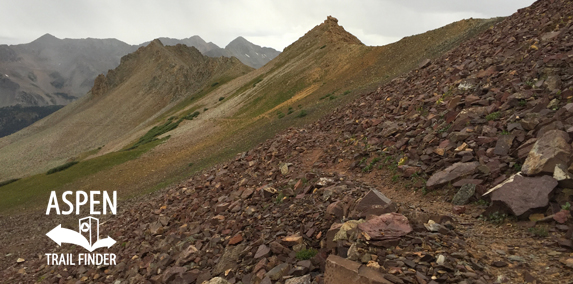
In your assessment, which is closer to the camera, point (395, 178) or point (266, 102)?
point (395, 178)

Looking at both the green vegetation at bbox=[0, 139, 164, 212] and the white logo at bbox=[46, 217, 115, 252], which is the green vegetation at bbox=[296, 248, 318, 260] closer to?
the white logo at bbox=[46, 217, 115, 252]

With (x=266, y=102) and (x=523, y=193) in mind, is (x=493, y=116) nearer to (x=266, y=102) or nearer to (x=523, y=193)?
(x=523, y=193)

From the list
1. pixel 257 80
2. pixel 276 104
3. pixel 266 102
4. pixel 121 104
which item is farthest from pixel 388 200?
pixel 121 104

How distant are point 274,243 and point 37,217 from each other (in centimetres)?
3031

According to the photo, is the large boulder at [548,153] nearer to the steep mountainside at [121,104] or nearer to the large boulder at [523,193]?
the large boulder at [523,193]

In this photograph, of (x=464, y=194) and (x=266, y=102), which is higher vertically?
(x=266, y=102)

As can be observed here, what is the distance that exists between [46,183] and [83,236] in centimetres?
2530

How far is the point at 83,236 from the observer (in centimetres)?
1978

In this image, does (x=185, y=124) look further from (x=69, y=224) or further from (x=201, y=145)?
(x=69, y=224)

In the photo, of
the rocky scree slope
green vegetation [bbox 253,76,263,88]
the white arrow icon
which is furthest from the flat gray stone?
green vegetation [bbox 253,76,263,88]

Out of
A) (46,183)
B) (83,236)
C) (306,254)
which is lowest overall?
(83,236)

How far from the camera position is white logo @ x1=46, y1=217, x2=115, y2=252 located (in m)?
16.2

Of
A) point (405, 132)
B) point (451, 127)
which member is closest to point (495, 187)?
point (451, 127)

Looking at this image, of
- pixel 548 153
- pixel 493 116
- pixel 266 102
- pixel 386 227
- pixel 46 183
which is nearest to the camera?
pixel 386 227
